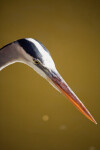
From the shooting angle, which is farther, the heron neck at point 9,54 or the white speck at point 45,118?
the white speck at point 45,118

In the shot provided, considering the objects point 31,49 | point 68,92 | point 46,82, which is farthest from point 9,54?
point 46,82

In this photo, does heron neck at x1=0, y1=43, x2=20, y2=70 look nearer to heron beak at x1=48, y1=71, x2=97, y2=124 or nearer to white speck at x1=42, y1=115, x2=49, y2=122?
heron beak at x1=48, y1=71, x2=97, y2=124

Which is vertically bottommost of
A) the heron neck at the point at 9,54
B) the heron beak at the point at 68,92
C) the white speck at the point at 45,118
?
the heron beak at the point at 68,92

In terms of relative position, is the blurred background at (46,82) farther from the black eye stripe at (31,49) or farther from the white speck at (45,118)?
the black eye stripe at (31,49)

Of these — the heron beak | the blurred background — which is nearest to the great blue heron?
the heron beak

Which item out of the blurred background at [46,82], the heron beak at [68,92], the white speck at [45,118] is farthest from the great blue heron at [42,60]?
the white speck at [45,118]

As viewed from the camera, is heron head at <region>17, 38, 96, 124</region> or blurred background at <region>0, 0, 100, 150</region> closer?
heron head at <region>17, 38, 96, 124</region>

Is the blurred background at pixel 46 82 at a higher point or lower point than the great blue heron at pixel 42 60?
higher

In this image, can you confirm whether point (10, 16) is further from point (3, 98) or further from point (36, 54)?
point (36, 54)
